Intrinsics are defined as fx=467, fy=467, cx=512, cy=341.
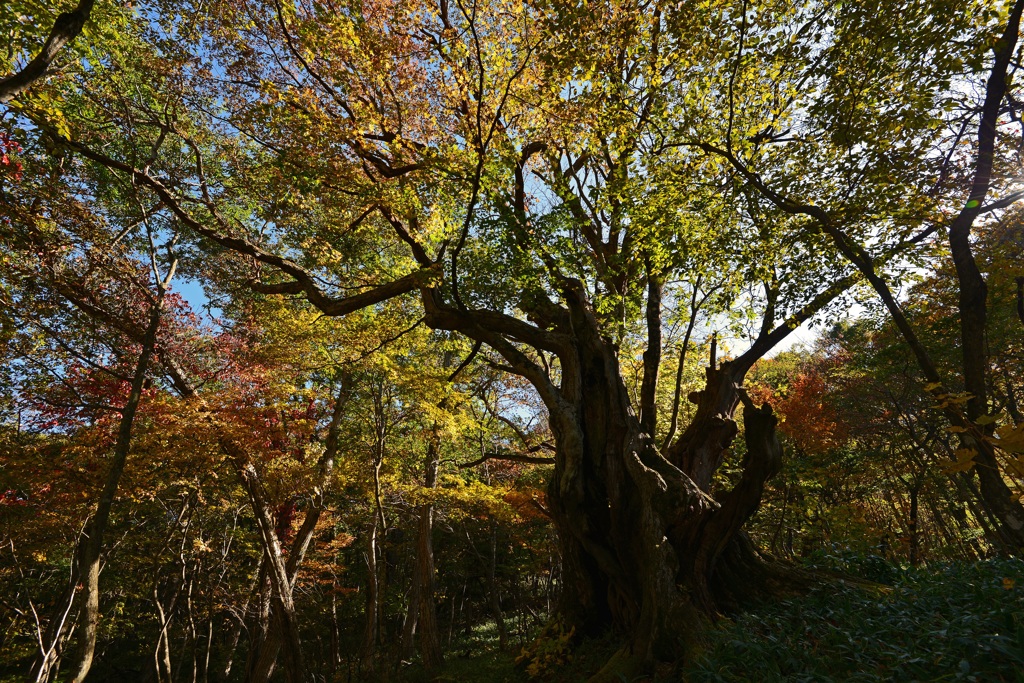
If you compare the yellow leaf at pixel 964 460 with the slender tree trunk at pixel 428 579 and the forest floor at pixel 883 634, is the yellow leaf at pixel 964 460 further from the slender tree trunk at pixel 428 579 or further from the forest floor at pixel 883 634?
the slender tree trunk at pixel 428 579

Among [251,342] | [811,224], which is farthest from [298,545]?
[811,224]

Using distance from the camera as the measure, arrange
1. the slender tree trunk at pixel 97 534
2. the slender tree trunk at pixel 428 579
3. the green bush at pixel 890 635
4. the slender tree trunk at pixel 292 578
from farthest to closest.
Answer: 1. the slender tree trunk at pixel 428 579
2. the slender tree trunk at pixel 292 578
3. the slender tree trunk at pixel 97 534
4. the green bush at pixel 890 635

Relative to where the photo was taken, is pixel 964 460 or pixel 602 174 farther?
pixel 602 174

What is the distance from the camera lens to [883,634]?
10.9 ft

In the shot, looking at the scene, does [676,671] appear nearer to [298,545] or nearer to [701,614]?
[701,614]

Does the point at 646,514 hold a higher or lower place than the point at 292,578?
higher

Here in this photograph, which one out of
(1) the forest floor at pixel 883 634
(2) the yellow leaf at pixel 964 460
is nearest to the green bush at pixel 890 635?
(1) the forest floor at pixel 883 634

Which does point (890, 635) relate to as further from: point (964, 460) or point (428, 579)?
point (428, 579)

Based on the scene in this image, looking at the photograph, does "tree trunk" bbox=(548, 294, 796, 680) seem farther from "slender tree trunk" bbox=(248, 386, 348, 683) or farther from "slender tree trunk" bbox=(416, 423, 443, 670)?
"slender tree trunk" bbox=(248, 386, 348, 683)

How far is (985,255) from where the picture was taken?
7.43m

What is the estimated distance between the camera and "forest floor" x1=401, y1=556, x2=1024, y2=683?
2.52 meters

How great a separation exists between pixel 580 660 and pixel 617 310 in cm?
452

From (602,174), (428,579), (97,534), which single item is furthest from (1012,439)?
(428,579)

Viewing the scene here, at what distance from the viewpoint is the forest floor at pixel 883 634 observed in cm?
252
